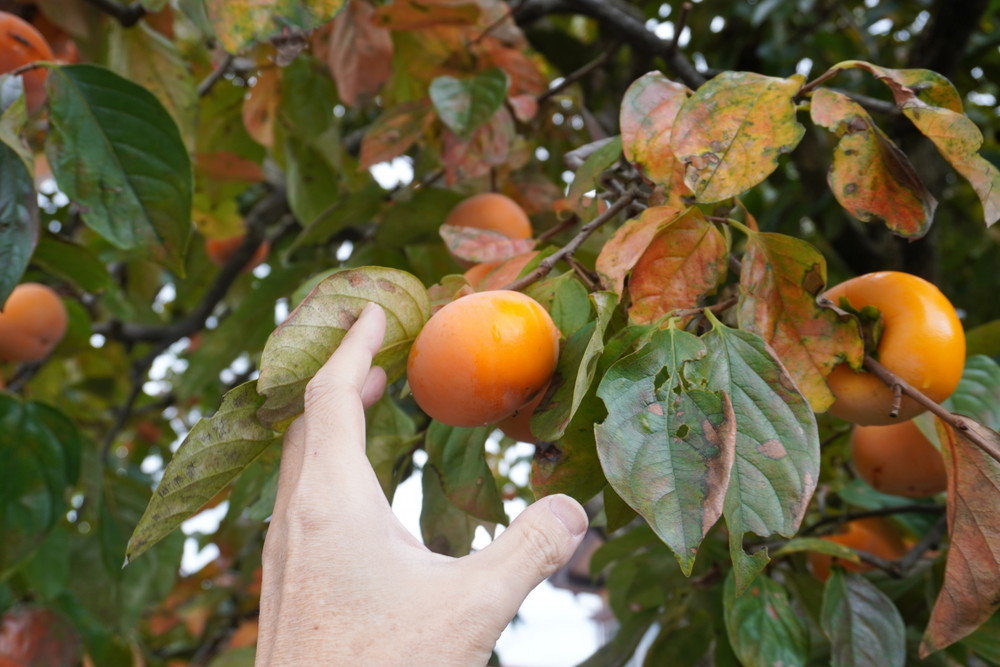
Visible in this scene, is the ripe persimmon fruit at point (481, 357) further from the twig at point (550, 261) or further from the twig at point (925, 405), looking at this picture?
the twig at point (925, 405)

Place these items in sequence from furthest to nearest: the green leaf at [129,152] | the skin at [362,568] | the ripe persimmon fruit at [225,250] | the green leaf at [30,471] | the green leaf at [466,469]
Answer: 1. the ripe persimmon fruit at [225,250]
2. the green leaf at [30,471]
3. the green leaf at [129,152]
4. the green leaf at [466,469]
5. the skin at [362,568]

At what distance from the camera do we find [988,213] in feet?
1.97

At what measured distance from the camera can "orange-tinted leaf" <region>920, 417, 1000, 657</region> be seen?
0.64m

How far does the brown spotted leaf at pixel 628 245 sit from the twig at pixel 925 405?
0.18m

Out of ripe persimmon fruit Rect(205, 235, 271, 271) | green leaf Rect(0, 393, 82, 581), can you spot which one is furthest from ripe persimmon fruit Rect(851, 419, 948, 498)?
ripe persimmon fruit Rect(205, 235, 271, 271)

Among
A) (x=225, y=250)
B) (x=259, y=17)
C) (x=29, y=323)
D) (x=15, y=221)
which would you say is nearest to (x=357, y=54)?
(x=259, y=17)

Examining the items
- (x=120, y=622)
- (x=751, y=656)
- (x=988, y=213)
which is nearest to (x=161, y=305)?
(x=120, y=622)

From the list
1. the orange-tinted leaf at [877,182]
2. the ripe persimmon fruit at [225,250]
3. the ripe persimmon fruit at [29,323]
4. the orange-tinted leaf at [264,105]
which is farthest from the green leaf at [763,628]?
the ripe persimmon fruit at [225,250]

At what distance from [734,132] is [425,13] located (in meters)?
0.71

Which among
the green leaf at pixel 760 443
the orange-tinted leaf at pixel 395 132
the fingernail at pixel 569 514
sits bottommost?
the orange-tinted leaf at pixel 395 132

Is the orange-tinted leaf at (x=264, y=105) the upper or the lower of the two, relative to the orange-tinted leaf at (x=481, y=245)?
lower

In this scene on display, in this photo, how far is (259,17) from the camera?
86cm

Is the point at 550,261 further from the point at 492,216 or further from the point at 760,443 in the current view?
the point at 492,216

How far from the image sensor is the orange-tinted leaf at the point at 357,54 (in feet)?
4.01
